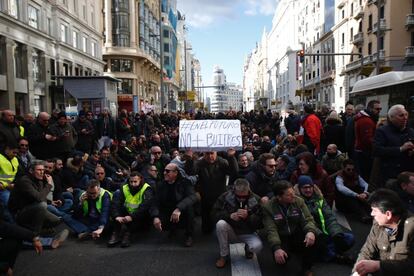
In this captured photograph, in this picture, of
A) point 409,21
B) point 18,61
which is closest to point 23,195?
point 18,61

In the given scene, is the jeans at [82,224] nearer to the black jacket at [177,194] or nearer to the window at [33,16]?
the black jacket at [177,194]

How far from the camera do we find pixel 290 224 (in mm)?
4734

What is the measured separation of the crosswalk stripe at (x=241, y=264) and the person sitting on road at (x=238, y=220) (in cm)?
10

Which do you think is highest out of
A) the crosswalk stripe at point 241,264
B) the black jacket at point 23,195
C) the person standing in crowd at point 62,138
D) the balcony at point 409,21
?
the balcony at point 409,21

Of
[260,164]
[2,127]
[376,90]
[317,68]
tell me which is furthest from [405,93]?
[317,68]

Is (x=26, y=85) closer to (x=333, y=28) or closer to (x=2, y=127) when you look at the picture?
(x=2, y=127)

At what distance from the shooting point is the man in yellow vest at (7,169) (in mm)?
6399

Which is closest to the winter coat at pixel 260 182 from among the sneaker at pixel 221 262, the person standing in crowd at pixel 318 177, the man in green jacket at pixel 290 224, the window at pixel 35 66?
the person standing in crowd at pixel 318 177

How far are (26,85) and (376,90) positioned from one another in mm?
22996

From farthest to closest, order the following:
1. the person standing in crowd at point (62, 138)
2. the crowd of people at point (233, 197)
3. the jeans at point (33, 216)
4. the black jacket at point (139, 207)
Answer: the person standing in crowd at point (62, 138), the black jacket at point (139, 207), the jeans at point (33, 216), the crowd of people at point (233, 197)

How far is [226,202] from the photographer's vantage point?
5348 millimetres

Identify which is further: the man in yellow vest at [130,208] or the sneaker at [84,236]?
the sneaker at [84,236]

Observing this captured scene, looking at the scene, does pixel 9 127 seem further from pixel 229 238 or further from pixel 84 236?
pixel 229 238

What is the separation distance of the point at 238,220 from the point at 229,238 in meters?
0.29
